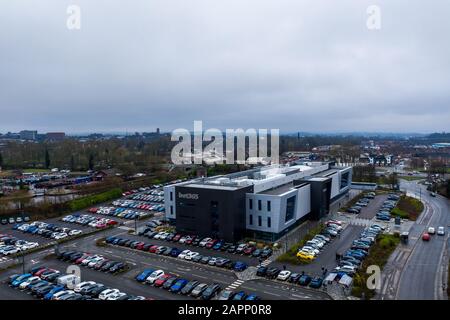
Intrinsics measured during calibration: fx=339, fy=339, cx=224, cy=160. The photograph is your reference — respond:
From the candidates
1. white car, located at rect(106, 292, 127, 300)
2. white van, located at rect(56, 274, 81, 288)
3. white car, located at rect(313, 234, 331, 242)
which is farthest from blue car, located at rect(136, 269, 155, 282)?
white car, located at rect(313, 234, 331, 242)

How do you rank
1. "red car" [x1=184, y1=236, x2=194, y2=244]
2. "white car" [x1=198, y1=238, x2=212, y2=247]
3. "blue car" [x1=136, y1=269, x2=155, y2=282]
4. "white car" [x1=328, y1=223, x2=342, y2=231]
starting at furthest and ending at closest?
"white car" [x1=328, y1=223, x2=342, y2=231] < "red car" [x1=184, y1=236, x2=194, y2=244] < "white car" [x1=198, y1=238, x2=212, y2=247] < "blue car" [x1=136, y1=269, x2=155, y2=282]

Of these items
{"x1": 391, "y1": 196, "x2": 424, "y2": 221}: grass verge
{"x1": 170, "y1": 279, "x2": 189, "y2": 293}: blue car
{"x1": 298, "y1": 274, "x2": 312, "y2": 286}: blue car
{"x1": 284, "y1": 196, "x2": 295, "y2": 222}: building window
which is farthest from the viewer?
{"x1": 391, "y1": 196, "x2": 424, "y2": 221}: grass verge

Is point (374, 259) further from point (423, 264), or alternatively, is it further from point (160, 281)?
point (160, 281)

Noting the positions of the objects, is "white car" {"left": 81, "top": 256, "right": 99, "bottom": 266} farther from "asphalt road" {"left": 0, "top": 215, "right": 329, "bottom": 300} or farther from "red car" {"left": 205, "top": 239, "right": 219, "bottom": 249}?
"red car" {"left": 205, "top": 239, "right": 219, "bottom": 249}

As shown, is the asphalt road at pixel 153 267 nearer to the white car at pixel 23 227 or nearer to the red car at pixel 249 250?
the red car at pixel 249 250

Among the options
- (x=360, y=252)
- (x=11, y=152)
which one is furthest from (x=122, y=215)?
(x=11, y=152)

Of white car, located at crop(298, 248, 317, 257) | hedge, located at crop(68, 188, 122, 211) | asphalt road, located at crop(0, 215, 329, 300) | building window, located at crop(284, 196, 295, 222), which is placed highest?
building window, located at crop(284, 196, 295, 222)

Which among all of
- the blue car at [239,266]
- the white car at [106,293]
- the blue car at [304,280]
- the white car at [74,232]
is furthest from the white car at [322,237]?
the white car at [74,232]
